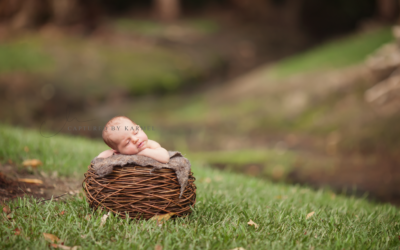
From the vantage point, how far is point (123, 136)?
8.19 feet

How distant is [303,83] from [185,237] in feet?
28.1

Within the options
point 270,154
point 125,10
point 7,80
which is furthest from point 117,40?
point 270,154

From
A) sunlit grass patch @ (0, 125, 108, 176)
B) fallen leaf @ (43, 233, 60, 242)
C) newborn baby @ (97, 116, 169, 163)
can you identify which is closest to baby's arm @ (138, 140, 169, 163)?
newborn baby @ (97, 116, 169, 163)

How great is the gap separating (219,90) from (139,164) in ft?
34.9

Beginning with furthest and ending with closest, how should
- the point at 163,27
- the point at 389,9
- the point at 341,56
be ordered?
the point at 163,27 < the point at 389,9 < the point at 341,56

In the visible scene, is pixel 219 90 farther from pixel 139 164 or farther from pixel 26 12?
pixel 139 164

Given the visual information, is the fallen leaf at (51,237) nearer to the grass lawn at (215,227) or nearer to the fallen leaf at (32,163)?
the grass lawn at (215,227)

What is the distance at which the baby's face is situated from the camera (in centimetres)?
249

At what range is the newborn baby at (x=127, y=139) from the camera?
2488 millimetres

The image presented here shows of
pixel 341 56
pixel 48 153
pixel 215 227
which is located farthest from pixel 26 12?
pixel 215 227

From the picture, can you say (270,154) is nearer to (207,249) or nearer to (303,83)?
(303,83)

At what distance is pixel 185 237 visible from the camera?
237 cm

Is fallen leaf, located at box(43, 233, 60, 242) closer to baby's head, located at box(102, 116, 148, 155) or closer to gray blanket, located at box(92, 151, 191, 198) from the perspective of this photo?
gray blanket, located at box(92, 151, 191, 198)

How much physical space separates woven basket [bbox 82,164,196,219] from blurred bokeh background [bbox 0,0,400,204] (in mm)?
1889
